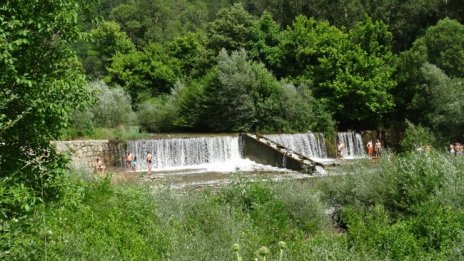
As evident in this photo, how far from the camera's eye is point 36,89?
468cm

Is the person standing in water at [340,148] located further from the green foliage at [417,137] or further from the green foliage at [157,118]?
the green foliage at [157,118]

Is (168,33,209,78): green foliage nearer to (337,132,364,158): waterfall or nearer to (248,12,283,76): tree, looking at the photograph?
(248,12,283,76): tree

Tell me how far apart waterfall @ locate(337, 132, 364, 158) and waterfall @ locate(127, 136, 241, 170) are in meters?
7.47

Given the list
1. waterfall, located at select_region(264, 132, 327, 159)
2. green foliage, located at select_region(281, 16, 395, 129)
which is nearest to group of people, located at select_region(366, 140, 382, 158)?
waterfall, located at select_region(264, 132, 327, 159)

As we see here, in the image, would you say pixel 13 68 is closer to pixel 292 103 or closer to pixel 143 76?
pixel 292 103

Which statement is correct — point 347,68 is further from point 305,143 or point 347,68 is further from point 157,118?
point 157,118

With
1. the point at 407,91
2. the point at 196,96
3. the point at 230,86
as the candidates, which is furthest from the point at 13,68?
the point at 407,91

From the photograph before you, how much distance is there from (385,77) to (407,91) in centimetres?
169

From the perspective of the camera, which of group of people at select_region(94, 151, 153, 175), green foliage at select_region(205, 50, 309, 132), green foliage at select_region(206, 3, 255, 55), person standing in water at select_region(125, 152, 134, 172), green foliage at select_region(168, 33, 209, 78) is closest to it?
group of people at select_region(94, 151, 153, 175)

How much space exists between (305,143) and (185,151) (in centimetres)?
734

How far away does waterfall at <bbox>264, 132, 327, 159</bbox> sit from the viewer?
28328 mm

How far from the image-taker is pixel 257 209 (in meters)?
9.89

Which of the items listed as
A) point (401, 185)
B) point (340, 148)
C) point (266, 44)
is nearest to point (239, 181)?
point (401, 185)

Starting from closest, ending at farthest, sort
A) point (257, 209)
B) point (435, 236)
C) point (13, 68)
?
point (13, 68)
point (435, 236)
point (257, 209)
